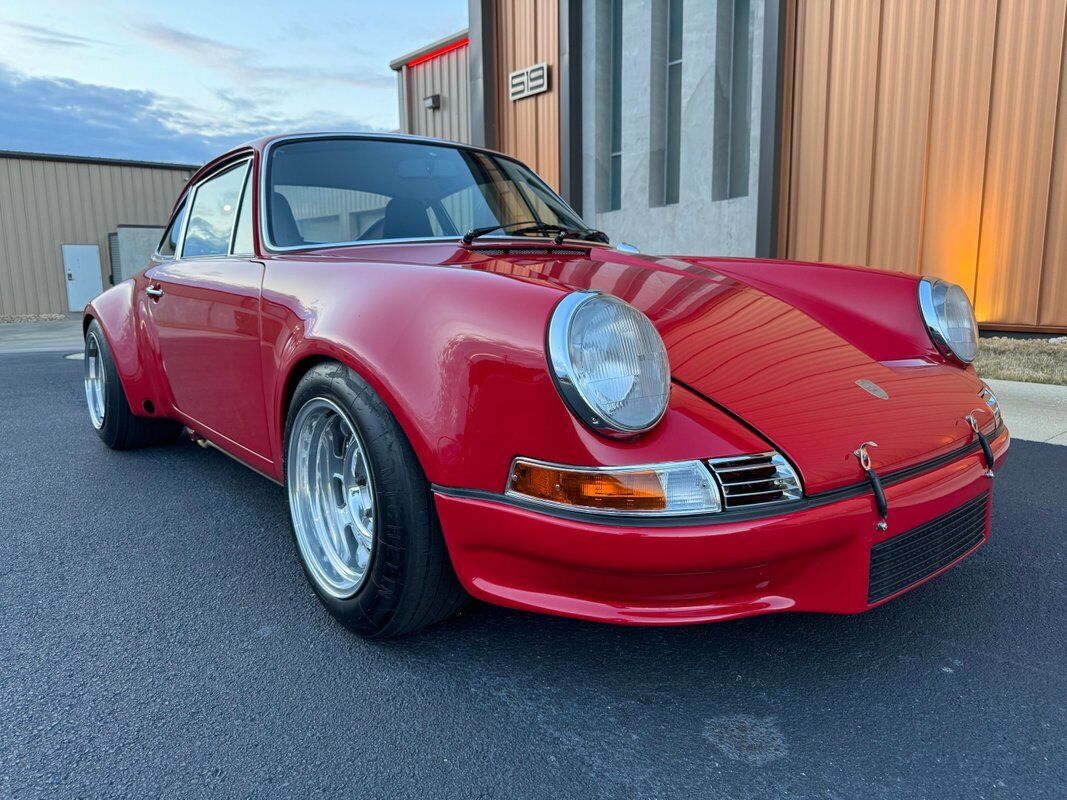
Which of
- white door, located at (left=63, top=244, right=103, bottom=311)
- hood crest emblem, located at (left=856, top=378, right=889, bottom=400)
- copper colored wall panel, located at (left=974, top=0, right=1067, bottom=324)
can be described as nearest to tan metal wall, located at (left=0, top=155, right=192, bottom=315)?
white door, located at (left=63, top=244, right=103, bottom=311)

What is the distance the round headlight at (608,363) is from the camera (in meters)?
1.41

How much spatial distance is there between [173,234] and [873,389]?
3153 mm

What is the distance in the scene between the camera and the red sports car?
142 centimetres

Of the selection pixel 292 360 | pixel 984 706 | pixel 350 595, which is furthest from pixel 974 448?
pixel 292 360

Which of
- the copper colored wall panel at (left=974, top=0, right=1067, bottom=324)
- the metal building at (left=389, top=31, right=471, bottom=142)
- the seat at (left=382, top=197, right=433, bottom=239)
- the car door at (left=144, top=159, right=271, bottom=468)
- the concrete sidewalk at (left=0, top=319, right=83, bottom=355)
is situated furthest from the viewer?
the metal building at (left=389, top=31, right=471, bottom=142)

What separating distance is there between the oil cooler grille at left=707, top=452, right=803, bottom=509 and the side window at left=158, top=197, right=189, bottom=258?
2.85 metres

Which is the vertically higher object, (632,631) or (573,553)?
(573,553)

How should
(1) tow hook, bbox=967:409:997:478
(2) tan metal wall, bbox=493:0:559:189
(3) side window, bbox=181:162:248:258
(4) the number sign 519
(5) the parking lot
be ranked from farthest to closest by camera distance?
(4) the number sign 519, (2) tan metal wall, bbox=493:0:559:189, (3) side window, bbox=181:162:248:258, (1) tow hook, bbox=967:409:997:478, (5) the parking lot

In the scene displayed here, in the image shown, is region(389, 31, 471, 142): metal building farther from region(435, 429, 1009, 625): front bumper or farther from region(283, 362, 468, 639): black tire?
region(435, 429, 1009, 625): front bumper

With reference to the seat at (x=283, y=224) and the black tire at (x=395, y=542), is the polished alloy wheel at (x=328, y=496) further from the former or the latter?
the seat at (x=283, y=224)

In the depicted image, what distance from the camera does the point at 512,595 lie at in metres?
1.55

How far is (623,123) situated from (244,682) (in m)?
9.55

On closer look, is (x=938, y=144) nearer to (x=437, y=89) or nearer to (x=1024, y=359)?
(x=1024, y=359)

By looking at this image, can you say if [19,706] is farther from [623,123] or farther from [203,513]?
[623,123]
